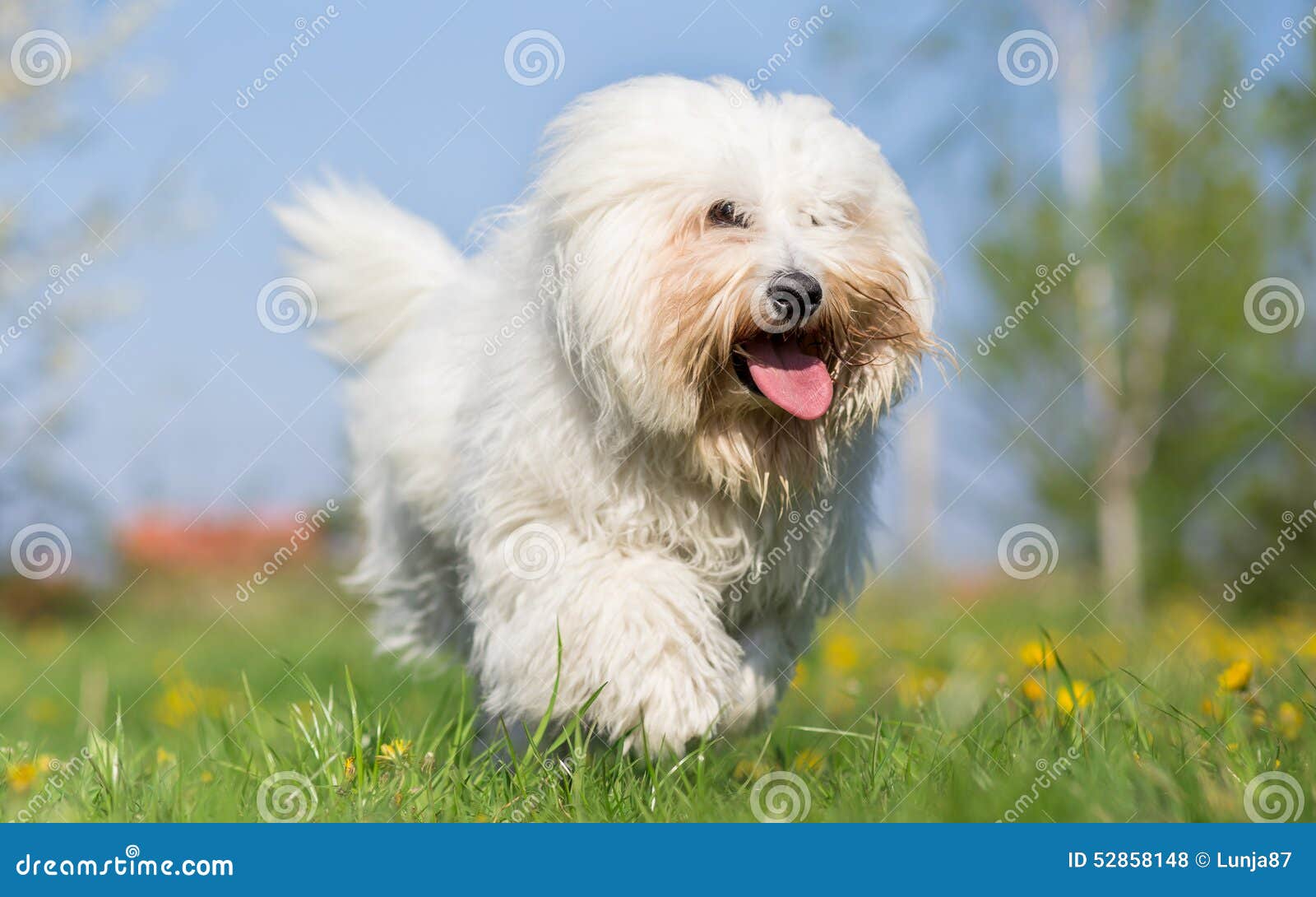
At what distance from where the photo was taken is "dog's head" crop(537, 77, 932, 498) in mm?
3035

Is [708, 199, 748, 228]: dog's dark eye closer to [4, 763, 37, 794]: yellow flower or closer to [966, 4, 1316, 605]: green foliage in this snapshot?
[4, 763, 37, 794]: yellow flower

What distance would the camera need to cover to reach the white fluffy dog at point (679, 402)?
309 cm

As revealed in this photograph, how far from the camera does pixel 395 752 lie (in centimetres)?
296

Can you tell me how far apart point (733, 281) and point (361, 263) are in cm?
232

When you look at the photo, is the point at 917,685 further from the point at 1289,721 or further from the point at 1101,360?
the point at 1101,360

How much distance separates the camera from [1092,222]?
41.5 ft

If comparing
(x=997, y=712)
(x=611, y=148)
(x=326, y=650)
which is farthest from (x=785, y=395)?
(x=326, y=650)

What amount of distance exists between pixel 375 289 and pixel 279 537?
883cm

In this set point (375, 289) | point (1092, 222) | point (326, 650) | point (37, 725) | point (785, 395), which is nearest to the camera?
point (785, 395)

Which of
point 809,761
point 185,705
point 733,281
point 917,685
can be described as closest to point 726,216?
point 733,281

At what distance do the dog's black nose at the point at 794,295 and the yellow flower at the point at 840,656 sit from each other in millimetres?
2859

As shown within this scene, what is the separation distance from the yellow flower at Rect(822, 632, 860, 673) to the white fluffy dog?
1859 mm

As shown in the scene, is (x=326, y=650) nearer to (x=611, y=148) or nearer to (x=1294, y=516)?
(x=611, y=148)

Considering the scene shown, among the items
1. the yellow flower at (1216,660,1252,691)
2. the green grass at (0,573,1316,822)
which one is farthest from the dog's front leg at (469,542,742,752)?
the yellow flower at (1216,660,1252,691)
